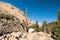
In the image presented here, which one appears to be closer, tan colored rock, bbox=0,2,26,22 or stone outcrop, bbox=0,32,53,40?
stone outcrop, bbox=0,32,53,40

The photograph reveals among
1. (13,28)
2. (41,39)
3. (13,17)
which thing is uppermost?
(13,17)

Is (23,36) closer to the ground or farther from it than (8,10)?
closer to the ground

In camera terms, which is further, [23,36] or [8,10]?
[8,10]

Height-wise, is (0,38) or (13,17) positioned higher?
(13,17)

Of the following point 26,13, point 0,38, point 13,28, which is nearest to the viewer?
point 0,38

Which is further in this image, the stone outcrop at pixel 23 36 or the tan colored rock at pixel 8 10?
the tan colored rock at pixel 8 10

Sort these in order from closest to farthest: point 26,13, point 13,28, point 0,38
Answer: point 0,38 < point 13,28 < point 26,13

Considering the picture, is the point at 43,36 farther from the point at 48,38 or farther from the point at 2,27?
the point at 2,27

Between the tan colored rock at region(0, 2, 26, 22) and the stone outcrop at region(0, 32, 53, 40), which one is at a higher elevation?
the tan colored rock at region(0, 2, 26, 22)

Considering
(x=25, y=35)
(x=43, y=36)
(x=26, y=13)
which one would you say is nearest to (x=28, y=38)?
(x=25, y=35)

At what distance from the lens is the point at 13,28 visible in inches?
1010

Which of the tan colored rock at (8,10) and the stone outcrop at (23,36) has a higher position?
the tan colored rock at (8,10)

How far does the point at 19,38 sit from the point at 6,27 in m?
2.98

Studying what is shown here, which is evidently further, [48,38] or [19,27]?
[19,27]
